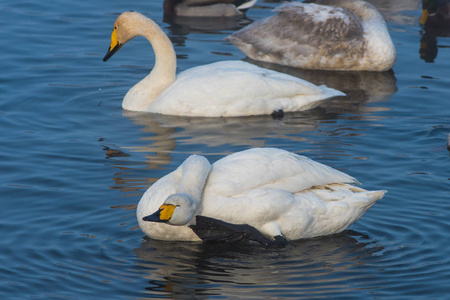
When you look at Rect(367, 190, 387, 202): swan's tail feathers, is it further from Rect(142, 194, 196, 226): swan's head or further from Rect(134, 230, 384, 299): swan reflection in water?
Rect(142, 194, 196, 226): swan's head

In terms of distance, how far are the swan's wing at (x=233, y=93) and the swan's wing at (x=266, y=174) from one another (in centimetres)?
329

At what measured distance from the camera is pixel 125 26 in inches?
483

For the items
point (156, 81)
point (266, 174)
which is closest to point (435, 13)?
point (156, 81)

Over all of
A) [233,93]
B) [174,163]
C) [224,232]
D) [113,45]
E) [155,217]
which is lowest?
[174,163]

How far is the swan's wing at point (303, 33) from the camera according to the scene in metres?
14.0

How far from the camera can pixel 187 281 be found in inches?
277

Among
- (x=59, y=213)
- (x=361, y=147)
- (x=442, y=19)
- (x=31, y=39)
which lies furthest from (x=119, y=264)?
(x=442, y=19)

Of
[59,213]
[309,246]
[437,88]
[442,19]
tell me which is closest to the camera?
[309,246]

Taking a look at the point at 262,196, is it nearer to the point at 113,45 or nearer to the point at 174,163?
the point at 174,163

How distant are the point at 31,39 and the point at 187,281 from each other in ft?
29.3

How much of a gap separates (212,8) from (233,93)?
6200 millimetres

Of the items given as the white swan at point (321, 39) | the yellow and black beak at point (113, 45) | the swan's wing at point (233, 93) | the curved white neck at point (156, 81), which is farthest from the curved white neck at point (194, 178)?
the white swan at point (321, 39)

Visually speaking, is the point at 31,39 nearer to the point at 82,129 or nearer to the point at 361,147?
the point at 82,129

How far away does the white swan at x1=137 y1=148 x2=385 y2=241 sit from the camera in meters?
7.54
